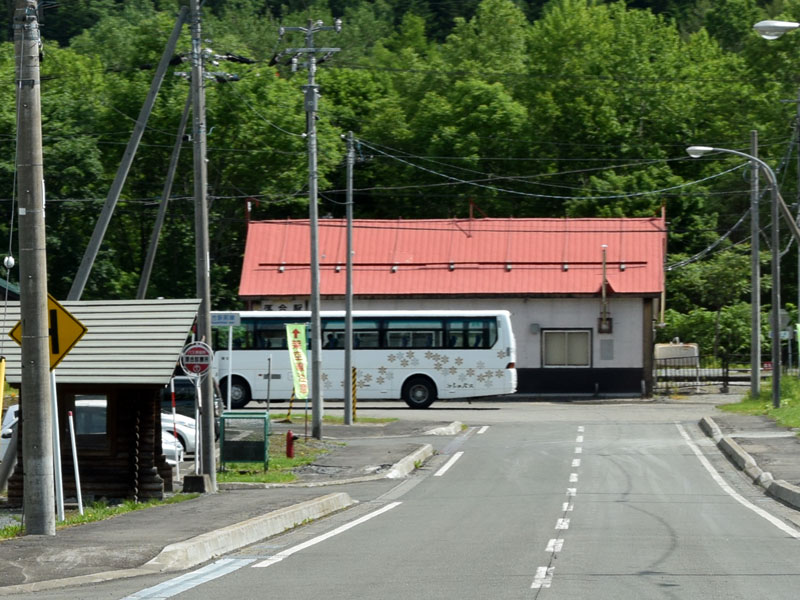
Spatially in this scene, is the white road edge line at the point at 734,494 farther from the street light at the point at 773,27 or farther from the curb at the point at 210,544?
the street light at the point at 773,27

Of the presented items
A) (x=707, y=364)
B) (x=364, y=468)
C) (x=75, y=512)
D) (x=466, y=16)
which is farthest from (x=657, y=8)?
(x=75, y=512)

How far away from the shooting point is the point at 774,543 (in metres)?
14.0

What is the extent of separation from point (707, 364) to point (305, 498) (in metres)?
42.6

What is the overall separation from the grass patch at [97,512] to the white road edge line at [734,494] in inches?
328

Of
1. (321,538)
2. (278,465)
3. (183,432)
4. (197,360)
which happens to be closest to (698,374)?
(183,432)

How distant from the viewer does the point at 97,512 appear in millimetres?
16797

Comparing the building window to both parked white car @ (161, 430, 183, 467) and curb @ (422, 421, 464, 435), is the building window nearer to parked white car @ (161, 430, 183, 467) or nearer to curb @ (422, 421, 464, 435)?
curb @ (422, 421, 464, 435)

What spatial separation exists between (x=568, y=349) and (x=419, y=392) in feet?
25.2

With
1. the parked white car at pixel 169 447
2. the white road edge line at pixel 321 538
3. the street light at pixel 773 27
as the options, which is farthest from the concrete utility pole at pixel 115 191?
the street light at pixel 773 27

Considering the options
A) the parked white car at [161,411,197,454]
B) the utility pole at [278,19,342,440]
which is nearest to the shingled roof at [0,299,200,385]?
the parked white car at [161,411,197,454]

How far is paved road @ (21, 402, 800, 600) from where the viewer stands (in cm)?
1071

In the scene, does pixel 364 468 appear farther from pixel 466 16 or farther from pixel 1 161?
pixel 466 16

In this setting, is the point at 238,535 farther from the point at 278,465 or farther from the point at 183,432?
the point at 183,432

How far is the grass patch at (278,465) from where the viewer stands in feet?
75.0
